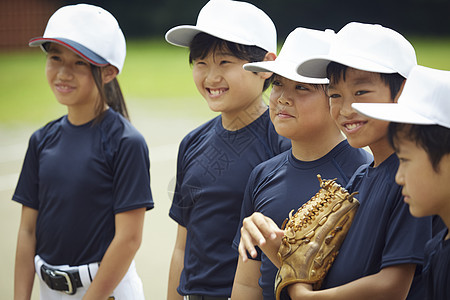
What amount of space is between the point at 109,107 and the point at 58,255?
77cm

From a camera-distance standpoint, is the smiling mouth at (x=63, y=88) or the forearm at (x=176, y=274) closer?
the forearm at (x=176, y=274)

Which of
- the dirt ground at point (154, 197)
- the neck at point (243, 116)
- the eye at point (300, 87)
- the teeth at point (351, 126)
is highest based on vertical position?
the eye at point (300, 87)

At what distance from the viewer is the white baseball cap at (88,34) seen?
2.88 metres

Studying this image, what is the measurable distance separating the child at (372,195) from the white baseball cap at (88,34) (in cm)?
131

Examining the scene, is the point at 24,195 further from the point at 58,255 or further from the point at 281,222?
the point at 281,222

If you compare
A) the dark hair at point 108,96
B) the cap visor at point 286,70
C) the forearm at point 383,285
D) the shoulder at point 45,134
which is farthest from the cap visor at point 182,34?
the forearm at point 383,285

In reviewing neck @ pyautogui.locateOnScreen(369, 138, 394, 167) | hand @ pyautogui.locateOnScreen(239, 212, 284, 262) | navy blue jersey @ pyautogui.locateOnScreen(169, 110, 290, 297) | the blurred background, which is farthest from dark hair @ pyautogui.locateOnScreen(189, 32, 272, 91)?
the blurred background

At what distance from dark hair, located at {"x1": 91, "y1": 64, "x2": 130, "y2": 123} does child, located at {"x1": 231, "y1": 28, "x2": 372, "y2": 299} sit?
1.05 meters

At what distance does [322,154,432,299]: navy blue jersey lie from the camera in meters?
1.63

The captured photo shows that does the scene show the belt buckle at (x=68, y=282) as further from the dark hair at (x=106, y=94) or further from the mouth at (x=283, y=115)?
the mouth at (x=283, y=115)

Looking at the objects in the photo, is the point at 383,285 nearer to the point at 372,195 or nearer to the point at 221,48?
the point at 372,195

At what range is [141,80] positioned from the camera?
1748 cm

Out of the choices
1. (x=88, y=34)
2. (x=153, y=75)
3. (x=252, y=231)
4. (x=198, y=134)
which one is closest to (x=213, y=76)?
(x=198, y=134)

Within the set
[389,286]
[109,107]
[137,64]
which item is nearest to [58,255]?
[109,107]
